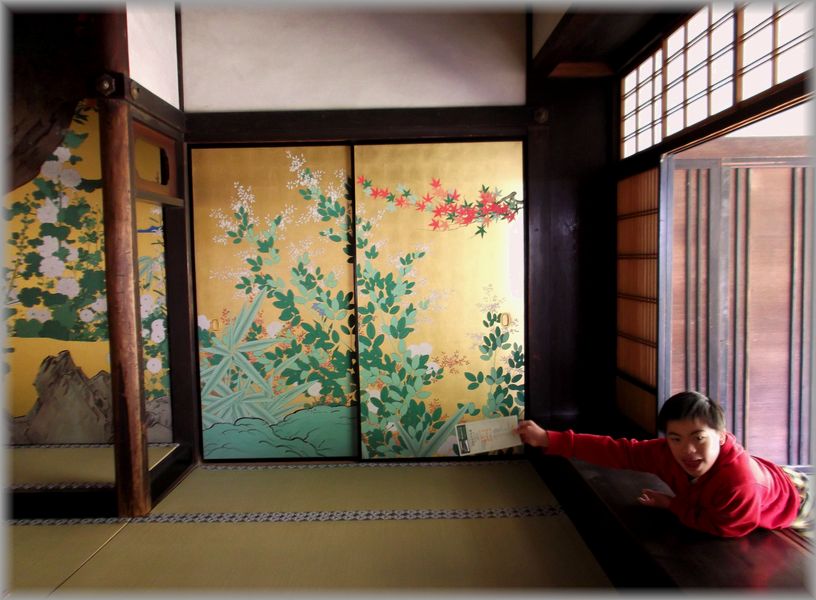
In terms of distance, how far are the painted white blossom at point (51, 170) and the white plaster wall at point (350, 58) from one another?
951mm

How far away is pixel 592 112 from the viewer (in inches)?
123

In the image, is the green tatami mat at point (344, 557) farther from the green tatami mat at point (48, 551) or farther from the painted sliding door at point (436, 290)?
the painted sliding door at point (436, 290)

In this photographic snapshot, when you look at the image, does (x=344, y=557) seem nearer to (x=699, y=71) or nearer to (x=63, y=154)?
(x=699, y=71)

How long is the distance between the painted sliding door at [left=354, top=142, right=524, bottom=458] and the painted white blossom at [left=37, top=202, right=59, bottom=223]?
6.16 ft

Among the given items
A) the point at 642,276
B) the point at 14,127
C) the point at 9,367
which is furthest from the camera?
the point at 9,367

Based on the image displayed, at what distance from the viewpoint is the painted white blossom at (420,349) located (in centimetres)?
319

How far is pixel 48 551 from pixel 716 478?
2.67m

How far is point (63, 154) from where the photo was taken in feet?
10.4

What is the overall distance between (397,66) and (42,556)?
9.89 ft

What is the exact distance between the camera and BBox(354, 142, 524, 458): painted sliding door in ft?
10.3

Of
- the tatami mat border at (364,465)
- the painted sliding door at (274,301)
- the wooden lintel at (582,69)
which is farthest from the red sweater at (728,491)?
the wooden lintel at (582,69)

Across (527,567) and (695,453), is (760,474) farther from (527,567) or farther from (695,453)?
(527,567)

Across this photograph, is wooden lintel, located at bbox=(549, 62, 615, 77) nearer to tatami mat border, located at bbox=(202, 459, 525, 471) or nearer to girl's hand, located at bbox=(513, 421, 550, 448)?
girl's hand, located at bbox=(513, 421, 550, 448)

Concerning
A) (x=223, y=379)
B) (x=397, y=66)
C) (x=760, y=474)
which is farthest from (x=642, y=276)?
(x=223, y=379)
